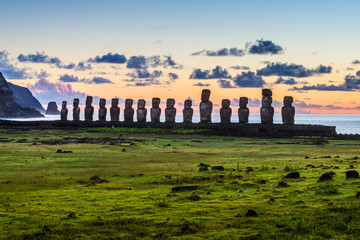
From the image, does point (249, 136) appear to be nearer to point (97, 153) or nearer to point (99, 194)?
point (97, 153)

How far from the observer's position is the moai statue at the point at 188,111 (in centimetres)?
4831

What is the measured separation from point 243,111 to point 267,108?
2.50 metres

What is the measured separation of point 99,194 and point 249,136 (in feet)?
A: 103

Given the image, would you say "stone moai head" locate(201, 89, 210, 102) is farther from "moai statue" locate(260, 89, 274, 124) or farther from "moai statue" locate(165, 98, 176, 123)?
"moai statue" locate(260, 89, 274, 124)

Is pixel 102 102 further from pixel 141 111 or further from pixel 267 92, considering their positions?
pixel 267 92

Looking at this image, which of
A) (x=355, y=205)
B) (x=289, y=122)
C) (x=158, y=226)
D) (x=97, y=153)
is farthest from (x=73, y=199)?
(x=289, y=122)

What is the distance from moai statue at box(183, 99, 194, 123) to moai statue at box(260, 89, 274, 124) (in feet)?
26.8

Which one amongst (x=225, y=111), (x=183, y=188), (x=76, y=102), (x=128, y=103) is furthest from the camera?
(x=76, y=102)

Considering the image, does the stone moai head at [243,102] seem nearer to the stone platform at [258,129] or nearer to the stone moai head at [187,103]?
the stone platform at [258,129]

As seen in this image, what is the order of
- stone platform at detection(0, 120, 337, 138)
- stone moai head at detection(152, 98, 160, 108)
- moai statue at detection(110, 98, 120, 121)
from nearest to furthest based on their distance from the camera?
stone platform at detection(0, 120, 337, 138), stone moai head at detection(152, 98, 160, 108), moai statue at detection(110, 98, 120, 121)

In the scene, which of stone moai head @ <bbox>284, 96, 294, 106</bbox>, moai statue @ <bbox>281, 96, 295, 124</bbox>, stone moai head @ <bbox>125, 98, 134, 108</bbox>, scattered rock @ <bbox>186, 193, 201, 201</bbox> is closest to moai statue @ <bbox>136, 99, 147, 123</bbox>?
stone moai head @ <bbox>125, 98, 134, 108</bbox>

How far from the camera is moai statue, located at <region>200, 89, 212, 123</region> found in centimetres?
4728

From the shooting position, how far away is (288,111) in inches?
1716

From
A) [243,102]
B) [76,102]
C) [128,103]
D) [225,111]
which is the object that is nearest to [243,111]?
[243,102]
